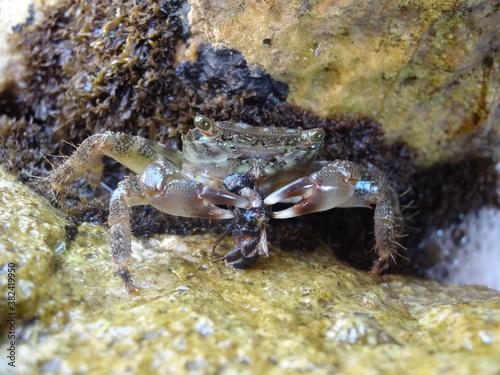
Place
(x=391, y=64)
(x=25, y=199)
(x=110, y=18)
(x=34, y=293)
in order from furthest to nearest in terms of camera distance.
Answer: (x=110, y=18), (x=391, y=64), (x=25, y=199), (x=34, y=293)

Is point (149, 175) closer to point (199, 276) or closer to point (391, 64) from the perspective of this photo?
point (199, 276)

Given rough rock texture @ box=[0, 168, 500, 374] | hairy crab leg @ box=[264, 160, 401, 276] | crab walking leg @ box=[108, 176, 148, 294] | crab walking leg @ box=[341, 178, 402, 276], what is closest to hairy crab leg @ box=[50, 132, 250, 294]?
crab walking leg @ box=[108, 176, 148, 294]

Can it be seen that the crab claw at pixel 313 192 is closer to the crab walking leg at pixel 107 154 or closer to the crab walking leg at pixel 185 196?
the crab walking leg at pixel 185 196

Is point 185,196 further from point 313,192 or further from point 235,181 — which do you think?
point 313,192

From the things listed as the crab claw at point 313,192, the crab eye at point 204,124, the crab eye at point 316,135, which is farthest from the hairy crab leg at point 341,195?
the crab eye at point 204,124

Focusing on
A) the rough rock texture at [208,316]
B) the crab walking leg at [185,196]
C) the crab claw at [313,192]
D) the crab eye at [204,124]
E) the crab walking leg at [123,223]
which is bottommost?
the rough rock texture at [208,316]

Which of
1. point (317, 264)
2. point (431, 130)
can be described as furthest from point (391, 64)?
point (317, 264)

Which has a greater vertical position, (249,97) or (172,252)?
(249,97)
